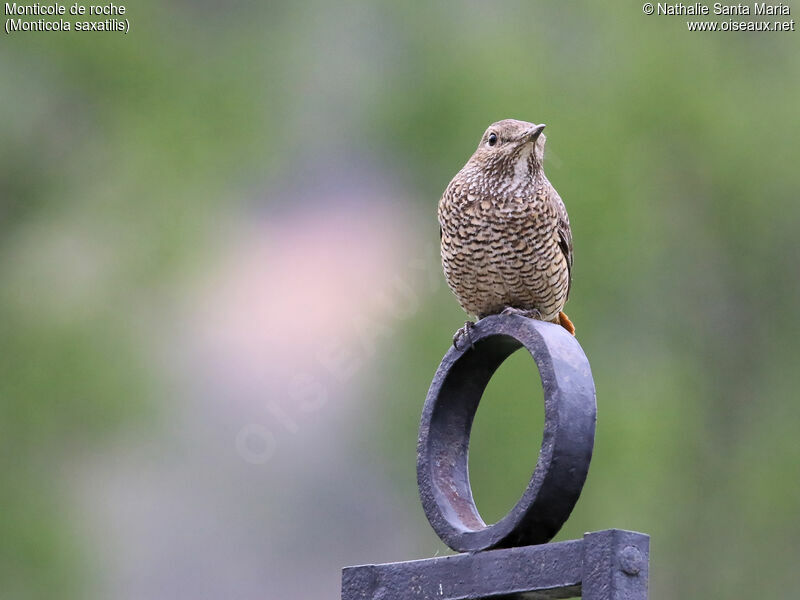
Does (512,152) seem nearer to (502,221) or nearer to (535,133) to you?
(535,133)

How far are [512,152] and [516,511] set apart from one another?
63.1 inches

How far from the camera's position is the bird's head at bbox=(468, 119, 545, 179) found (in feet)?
10.7

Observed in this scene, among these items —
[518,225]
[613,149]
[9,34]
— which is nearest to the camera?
[518,225]

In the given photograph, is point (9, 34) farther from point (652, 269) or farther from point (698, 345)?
point (698, 345)

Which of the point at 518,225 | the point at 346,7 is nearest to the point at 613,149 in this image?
the point at 346,7

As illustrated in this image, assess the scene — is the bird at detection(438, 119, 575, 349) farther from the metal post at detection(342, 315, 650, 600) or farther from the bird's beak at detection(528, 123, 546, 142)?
the metal post at detection(342, 315, 650, 600)

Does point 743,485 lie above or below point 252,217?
below

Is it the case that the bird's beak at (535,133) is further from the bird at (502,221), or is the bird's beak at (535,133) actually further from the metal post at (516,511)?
the metal post at (516,511)

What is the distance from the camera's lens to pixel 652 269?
8.10 meters

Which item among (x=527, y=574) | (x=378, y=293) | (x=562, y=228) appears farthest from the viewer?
(x=378, y=293)

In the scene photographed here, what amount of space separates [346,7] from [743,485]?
13.5ft

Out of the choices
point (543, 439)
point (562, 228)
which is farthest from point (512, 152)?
point (543, 439)

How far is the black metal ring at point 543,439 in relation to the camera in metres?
1.80

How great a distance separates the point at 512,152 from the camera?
325 centimetres
